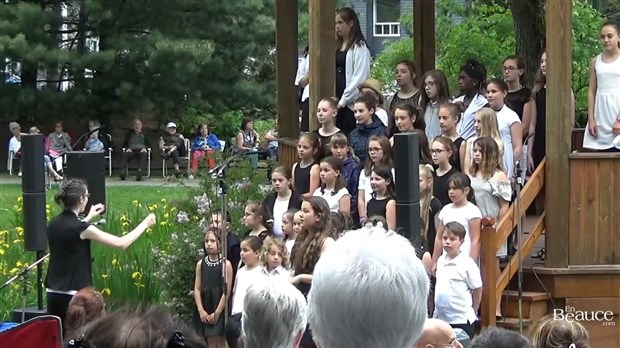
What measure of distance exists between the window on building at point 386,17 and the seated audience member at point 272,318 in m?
44.9

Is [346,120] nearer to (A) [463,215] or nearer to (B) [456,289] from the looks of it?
(A) [463,215]

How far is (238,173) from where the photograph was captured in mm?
12781

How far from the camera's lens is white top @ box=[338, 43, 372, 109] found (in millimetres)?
11781

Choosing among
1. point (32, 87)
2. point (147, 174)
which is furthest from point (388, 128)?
point (32, 87)

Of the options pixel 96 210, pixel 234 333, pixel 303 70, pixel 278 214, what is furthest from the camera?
pixel 303 70

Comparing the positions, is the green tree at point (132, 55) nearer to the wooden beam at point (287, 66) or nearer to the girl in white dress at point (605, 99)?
the wooden beam at point (287, 66)

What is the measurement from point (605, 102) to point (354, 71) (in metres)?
2.56

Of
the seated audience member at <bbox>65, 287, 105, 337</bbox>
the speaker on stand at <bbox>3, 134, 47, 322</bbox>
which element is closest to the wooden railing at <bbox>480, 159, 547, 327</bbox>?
the speaker on stand at <bbox>3, 134, 47, 322</bbox>

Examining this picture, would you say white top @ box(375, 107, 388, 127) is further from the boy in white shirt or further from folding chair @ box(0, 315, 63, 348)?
folding chair @ box(0, 315, 63, 348)

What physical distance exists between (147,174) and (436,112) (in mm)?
22917

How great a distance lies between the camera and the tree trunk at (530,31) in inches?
593

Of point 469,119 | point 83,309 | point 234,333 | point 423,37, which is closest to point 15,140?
point 423,37

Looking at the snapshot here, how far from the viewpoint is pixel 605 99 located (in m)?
10.4

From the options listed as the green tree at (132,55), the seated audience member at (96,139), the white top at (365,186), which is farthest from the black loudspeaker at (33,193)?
the green tree at (132,55)
